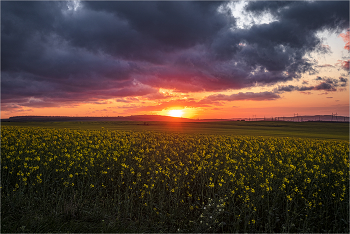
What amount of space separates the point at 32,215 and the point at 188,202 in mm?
4530

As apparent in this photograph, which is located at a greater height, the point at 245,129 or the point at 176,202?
the point at 245,129

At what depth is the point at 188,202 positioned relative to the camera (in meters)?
7.21

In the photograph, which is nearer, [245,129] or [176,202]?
[176,202]

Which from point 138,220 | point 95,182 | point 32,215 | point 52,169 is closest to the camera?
point 32,215

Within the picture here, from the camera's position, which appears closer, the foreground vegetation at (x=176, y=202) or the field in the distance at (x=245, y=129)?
the foreground vegetation at (x=176, y=202)

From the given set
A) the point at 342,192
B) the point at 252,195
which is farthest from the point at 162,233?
the point at 342,192

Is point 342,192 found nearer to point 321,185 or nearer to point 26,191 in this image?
point 321,185

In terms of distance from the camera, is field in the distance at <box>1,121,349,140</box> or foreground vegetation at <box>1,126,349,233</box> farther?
field in the distance at <box>1,121,349,140</box>

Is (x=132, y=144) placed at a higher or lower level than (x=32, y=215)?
higher

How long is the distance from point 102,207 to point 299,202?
255 inches

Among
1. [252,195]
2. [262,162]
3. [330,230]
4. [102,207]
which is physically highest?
[262,162]

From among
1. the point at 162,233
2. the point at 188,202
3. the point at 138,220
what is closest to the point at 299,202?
the point at 188,202

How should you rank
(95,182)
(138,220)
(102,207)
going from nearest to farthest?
1. (138,220)
2. (102,207)
3. (95,182)

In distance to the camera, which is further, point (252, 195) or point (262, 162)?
point (262, 162)
